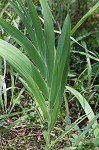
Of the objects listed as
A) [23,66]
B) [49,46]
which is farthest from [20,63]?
[49,46]

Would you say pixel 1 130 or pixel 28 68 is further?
pixel 1 130

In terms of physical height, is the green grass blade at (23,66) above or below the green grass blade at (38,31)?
below

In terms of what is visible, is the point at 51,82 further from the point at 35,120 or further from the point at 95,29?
the point at 95,29

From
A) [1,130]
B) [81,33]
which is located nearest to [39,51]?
[1,130]

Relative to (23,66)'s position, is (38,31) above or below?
above

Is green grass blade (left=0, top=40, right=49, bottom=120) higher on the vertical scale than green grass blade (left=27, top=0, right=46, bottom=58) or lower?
lower

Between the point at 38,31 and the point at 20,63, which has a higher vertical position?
the point at 38,31

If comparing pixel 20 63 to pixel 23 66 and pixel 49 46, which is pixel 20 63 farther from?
pixel 49 46

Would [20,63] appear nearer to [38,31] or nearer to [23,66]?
[23,66]
